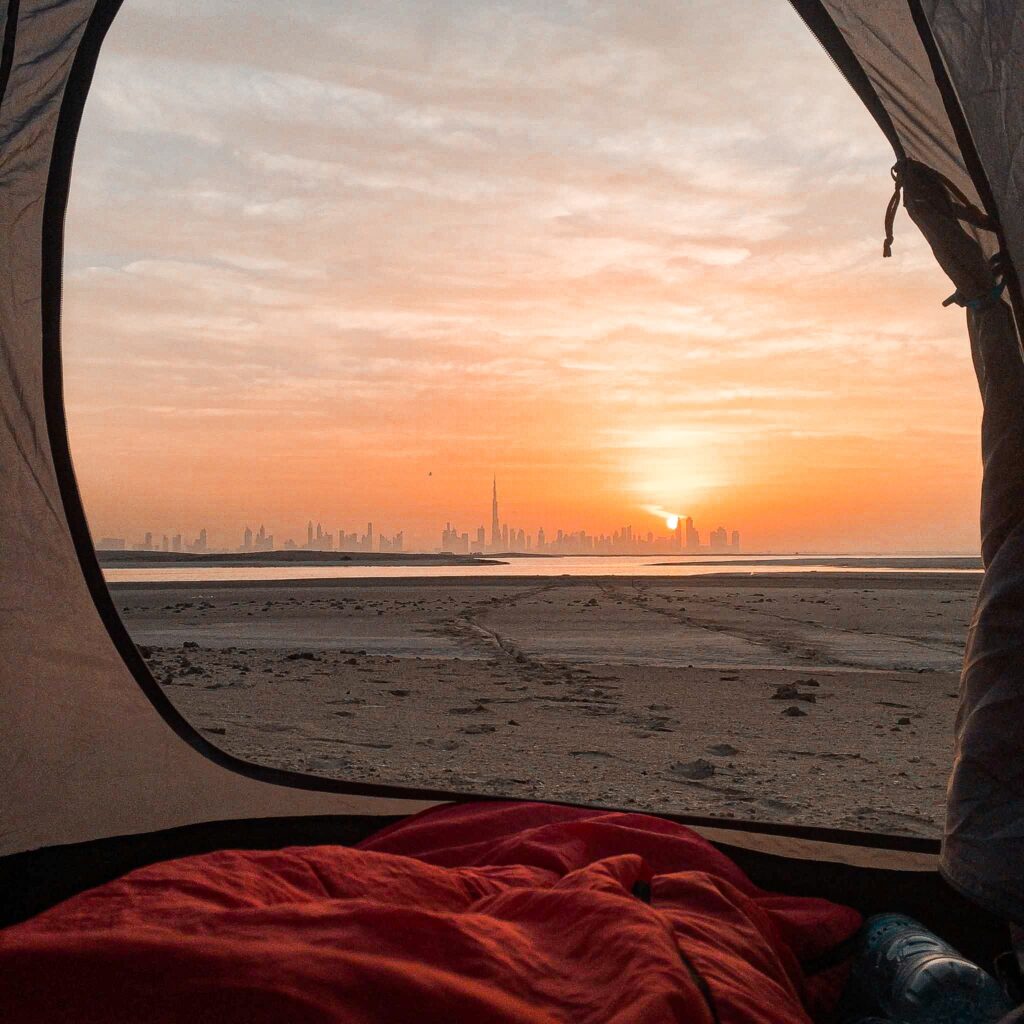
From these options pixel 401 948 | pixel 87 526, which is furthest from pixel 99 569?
pixel 401 948

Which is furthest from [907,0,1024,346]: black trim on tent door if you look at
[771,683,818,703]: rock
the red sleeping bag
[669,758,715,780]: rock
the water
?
the water

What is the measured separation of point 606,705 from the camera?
6.09 metres

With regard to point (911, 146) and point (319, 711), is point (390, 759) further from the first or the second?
point (911, 146)

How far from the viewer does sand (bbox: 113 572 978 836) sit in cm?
398

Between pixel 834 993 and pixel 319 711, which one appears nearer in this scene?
pixel 834 993

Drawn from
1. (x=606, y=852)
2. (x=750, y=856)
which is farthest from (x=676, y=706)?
(x=606, y=852)

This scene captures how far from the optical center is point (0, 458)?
2586 millimetres

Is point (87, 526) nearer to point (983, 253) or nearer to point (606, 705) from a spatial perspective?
point (983, 253)

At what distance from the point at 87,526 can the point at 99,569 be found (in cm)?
14

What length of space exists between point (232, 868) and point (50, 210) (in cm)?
210

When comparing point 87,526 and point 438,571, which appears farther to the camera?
point 438,571

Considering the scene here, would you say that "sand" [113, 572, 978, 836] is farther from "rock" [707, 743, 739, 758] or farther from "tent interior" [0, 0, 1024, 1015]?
"tent interior" [0, 0, 1024, 1015]

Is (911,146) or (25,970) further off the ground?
(911,146)

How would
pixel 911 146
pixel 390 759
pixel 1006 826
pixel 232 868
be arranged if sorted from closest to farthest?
pixel 1006 826 < pixel 232 868 < pixel 911 146 < pixel 390 759
